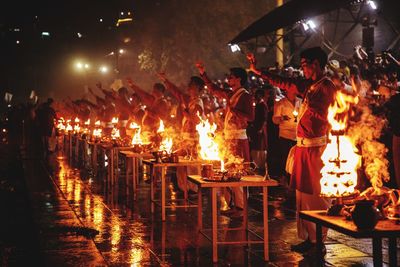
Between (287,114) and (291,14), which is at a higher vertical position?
(291,14)

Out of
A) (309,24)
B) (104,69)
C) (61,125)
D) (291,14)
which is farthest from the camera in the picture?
(104,69)

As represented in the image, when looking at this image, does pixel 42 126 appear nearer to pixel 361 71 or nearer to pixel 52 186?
pixel 52 186

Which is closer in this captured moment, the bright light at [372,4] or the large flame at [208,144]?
the large flame at [208,144]

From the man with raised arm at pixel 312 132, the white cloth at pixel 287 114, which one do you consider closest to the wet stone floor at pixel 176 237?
the man with raised arm at pixel 312 132

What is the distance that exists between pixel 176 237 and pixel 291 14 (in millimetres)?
9148

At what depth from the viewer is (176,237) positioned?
982 cm

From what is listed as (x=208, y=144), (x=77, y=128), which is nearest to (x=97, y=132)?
(x=77, y=128)

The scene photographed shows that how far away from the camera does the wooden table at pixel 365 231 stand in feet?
17.2

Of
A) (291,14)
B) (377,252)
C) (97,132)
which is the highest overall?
(291,14)

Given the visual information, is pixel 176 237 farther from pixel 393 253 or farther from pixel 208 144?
pixel 393 253

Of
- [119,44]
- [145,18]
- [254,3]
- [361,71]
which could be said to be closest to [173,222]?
[361,71]

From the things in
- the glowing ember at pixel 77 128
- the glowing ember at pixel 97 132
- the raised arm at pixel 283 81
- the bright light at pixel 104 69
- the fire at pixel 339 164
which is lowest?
the fire at pixel 339 164

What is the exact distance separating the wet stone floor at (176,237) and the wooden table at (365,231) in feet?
6.43

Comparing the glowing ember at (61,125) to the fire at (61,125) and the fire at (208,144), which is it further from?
the fire at (208,144)
